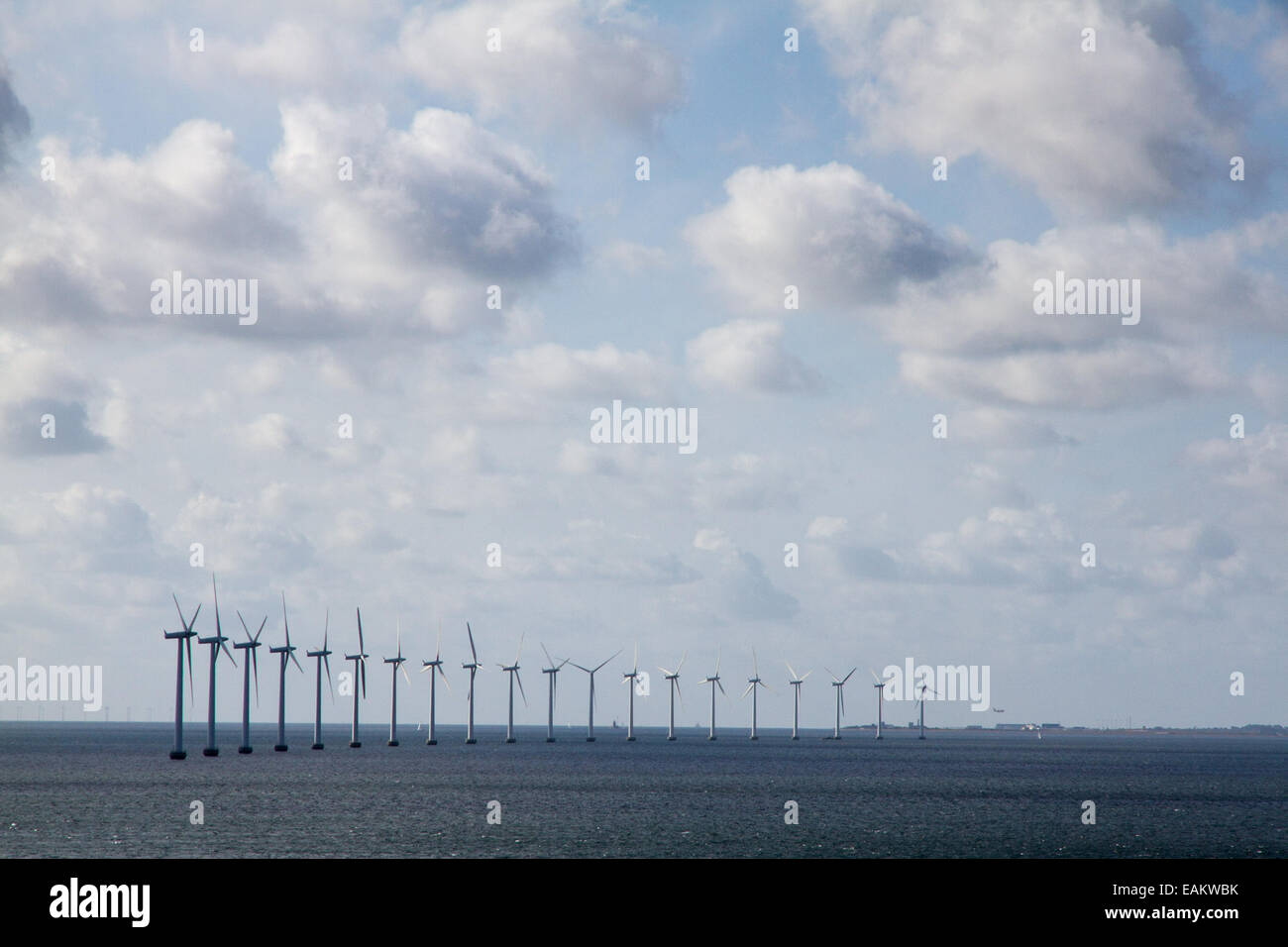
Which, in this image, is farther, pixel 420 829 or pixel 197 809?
pixel 197 809
